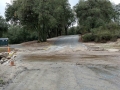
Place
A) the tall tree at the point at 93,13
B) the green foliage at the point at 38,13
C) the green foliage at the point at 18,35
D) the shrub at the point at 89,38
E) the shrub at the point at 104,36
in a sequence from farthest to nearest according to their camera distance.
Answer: the green foliage at the point at 18,35 < the tall tree at the point at 93,13 < the shrub at the point at 89,38 < the green foliage at the point at 38,13 < the shrub at the point at 104,36

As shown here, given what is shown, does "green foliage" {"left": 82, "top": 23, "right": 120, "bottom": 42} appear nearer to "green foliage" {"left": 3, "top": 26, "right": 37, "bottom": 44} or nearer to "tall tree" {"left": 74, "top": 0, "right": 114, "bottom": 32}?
"tall tree" {"left": 74, "top": 0, "right": 114, "bottom": 32}

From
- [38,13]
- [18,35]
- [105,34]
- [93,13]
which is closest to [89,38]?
[105,34]

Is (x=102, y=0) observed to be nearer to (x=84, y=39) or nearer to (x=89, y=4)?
(x=89, y=4)

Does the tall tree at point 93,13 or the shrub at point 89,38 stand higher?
the tall tree at point 93,13

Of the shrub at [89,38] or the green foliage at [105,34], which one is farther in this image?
the shrub at [89,38]

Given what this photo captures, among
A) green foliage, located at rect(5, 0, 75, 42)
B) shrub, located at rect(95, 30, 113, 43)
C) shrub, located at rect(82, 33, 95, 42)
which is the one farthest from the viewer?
shrub, located at rect(82, 33, 95, 42)

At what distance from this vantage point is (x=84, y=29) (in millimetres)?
56781

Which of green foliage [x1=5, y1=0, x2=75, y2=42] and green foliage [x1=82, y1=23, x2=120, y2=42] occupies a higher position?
green foliage [x1=5, y1=0, x2=75, y2=42]

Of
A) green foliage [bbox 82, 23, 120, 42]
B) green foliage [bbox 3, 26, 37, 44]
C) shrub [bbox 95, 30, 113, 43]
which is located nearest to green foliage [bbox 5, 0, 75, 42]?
green foliage [bbox 82, 23, 120, 42]

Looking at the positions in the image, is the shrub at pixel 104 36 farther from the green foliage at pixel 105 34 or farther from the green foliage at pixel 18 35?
the green foliage at pixel 18 35

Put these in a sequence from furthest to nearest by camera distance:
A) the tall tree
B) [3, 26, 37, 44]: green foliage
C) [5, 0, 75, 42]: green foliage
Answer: [3, 26, 37, 44]: green foliage, the tall tree, [5, 0, 75, 42]: green foliage

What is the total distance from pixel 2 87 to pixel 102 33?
3529 centimetres

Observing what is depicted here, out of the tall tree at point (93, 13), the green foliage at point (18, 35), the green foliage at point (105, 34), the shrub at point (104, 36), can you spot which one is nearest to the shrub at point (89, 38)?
the green foliage at point (105, 34)

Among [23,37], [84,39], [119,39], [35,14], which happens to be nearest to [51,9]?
[35,14]
